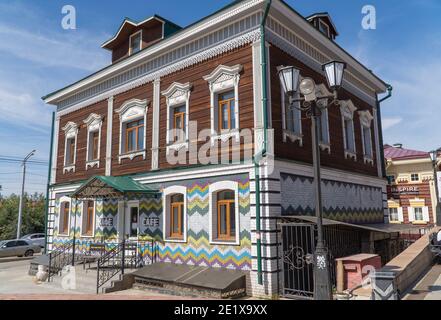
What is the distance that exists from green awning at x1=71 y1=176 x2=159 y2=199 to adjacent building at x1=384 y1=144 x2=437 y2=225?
24805 mm

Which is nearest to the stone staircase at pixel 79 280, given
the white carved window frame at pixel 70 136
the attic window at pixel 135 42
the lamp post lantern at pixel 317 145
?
the white carved window frame at pixel 70 136

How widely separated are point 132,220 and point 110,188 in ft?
5.22

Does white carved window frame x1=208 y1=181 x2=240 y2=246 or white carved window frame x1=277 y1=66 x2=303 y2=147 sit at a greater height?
white carved window frame x1=277 y1=66 x2=303 y2=147

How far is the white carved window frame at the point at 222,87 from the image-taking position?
10977mm

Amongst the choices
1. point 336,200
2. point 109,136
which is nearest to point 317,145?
point 336,200

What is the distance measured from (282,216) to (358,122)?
27.5 feet

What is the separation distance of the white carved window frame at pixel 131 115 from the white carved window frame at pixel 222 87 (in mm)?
3305

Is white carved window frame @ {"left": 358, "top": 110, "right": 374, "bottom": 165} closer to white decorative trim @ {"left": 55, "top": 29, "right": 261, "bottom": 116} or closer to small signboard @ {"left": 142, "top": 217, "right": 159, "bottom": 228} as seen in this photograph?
white decorative trim @ {"left": 55, "top": 29, "right": 261, "bottom": 116}

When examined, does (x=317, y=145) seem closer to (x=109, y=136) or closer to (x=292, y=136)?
(x=292, y=136)

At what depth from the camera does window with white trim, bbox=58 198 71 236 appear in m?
17.1

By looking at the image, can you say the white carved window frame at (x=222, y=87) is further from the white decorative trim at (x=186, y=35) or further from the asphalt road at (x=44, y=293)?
the asphalt road at (x=44, y=293)

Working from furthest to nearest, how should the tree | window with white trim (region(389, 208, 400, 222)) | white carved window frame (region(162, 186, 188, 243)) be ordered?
the tree < window with white trim (region(389, 208, 400, 222)) < white carved window frame (region(162, 186, 188, 243))

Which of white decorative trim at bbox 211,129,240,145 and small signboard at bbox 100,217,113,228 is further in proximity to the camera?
small signboard at bbox 100,217,113,228

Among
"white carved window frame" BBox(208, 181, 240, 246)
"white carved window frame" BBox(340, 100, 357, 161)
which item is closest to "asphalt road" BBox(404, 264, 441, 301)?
"white carved window frame" BBox(208, 181, 240, 246)
